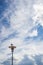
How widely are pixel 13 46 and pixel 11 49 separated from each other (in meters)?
1.21

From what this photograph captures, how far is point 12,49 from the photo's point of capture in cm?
5406

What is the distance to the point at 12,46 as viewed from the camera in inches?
2117

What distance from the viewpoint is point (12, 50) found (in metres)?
53.8

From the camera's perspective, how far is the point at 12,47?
53875mm

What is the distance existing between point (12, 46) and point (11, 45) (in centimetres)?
45

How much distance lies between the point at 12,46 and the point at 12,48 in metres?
0.70

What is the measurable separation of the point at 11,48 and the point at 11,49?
31 centimetres

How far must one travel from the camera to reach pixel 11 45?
5394 centimetres

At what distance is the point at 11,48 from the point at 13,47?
0.73 meters

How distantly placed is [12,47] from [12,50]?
0.89 m

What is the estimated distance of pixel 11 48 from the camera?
54.1 meters

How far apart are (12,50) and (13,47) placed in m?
0.93

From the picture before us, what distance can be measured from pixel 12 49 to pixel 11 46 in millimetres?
964

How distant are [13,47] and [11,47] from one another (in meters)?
0.61
